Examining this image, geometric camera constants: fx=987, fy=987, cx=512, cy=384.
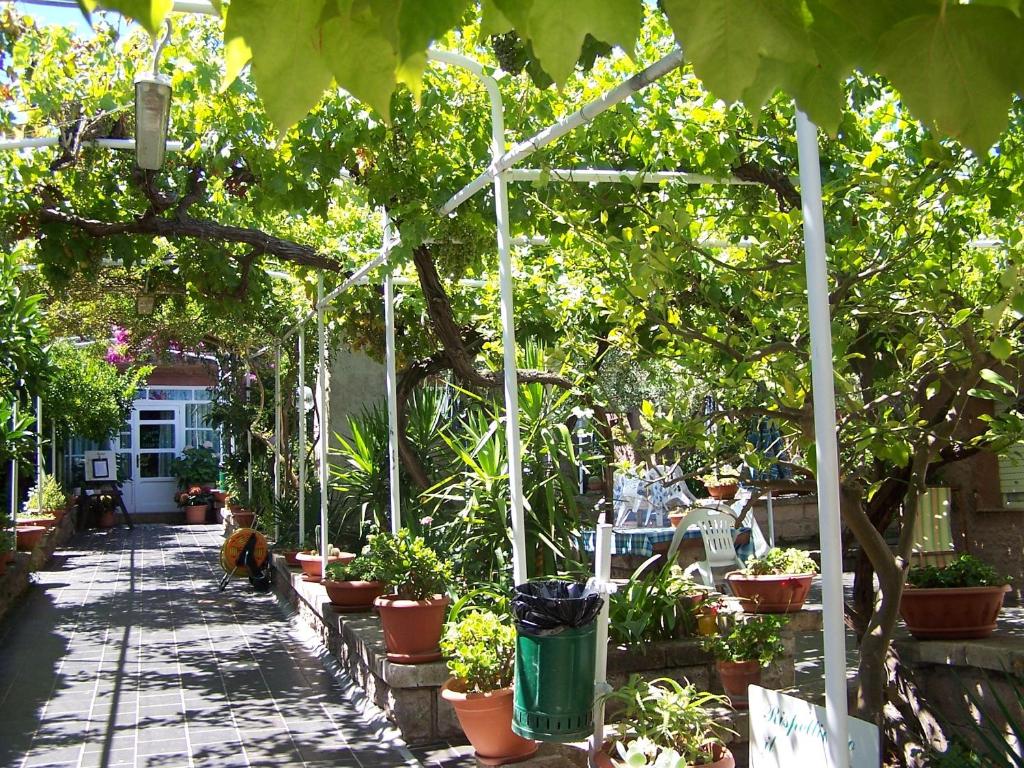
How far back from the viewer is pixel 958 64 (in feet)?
3.08

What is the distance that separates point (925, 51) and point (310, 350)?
434 inches

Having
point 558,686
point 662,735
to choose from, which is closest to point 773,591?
point 662,735

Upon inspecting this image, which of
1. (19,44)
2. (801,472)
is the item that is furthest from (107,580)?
(801,472)

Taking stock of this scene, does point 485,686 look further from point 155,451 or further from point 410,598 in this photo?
point 155,451

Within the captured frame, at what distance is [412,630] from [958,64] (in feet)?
14.5

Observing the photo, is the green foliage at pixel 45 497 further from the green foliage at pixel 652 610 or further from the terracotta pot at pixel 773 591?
Result: the green foliage at pixel 652 610

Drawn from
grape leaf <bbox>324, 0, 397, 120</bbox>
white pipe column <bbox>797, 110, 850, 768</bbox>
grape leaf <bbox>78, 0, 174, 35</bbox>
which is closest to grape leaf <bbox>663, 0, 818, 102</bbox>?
grape leaf <bbox>324, 0, 397, 120</bbox>

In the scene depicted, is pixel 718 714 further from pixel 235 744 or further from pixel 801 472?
pixel 235 744

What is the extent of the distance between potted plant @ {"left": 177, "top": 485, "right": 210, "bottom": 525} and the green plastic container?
16.7 m

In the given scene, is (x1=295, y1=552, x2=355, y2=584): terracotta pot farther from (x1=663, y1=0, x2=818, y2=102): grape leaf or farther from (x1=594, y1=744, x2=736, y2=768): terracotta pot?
(x1=663, y1=0, x2=818, y2=102): grape leaf

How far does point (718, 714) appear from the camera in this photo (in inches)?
171

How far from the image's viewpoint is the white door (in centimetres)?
2058

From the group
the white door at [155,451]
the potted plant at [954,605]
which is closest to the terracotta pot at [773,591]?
the potted plant at [954,605]

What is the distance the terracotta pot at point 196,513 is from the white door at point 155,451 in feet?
5.42
